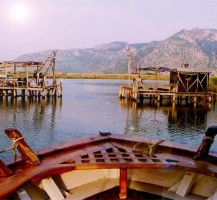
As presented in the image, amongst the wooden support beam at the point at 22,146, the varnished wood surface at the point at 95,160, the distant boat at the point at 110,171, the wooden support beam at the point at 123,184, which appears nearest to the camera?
the varnished wood surface at the point at 95,160

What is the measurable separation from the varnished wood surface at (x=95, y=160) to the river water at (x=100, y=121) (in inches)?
384

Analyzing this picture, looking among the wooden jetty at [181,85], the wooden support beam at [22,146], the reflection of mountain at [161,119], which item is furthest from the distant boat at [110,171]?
the wooden jetty at [181,85]

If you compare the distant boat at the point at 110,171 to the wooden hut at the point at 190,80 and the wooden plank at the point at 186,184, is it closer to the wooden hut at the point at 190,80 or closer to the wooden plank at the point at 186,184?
the wooden plank at the point at 186,184

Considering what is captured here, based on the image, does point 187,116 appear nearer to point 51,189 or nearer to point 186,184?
point 186,184

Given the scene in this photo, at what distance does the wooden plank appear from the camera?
285 inches

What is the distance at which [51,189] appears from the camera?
267 inches

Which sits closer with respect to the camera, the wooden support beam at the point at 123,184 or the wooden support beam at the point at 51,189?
the wooden support beam at the point at 51,189

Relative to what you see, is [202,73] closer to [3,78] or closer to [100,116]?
[100,116]

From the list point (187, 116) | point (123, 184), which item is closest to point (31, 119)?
point (187, 116)

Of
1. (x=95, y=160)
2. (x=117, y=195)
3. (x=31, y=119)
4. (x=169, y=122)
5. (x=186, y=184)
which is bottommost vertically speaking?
(x=169, y=122)

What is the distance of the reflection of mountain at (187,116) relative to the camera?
32.1 metres

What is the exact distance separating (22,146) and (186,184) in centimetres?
349

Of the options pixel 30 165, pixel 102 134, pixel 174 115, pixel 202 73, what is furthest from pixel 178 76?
pixel 30 165

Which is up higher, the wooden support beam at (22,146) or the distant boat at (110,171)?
the wooden support beam at (22,146)
